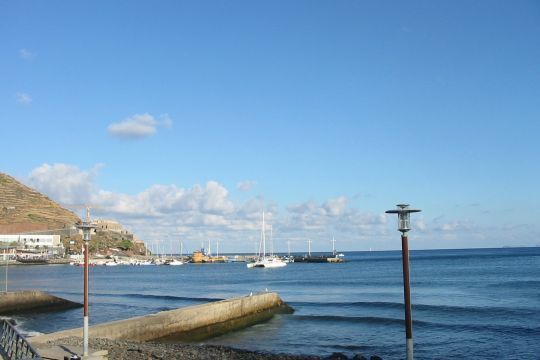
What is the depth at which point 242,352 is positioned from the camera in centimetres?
1930

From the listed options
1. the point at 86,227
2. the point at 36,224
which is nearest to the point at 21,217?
the point at 36,224

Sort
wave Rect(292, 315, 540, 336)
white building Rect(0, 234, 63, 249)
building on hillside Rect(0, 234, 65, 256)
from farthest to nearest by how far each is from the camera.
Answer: white building Rect(0, 234, 63, 249), building on hillside Rect(0, 234, 65, 256), wave Rect(292, 315, 540, 336)

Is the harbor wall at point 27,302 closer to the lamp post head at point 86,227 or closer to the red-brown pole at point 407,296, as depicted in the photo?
the lamp post head at point 86,227

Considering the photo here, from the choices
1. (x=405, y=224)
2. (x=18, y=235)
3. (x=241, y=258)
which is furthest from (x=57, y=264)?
(x=405, y=224)

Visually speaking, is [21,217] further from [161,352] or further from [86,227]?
[86,227]

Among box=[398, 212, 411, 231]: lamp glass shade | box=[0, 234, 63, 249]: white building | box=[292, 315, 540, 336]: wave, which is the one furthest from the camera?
box=[0, 234, 63, 249]: white building

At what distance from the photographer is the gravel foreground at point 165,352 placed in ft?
54.3

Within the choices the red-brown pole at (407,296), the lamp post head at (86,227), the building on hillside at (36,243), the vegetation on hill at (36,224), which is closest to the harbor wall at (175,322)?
the lamp post head at (86,227)

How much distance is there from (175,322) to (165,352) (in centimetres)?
715

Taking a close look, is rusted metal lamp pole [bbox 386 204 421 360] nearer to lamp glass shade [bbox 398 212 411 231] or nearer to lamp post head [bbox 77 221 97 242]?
lamp glass shade [bbox 398 212 411 231]

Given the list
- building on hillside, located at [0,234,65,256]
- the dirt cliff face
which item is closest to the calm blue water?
building on hillside, located at [0,234,65,256]

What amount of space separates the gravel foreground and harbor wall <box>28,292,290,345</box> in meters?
1.39

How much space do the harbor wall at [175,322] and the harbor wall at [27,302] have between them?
14.1 metres

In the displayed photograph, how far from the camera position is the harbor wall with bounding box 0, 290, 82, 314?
34.1 meters
